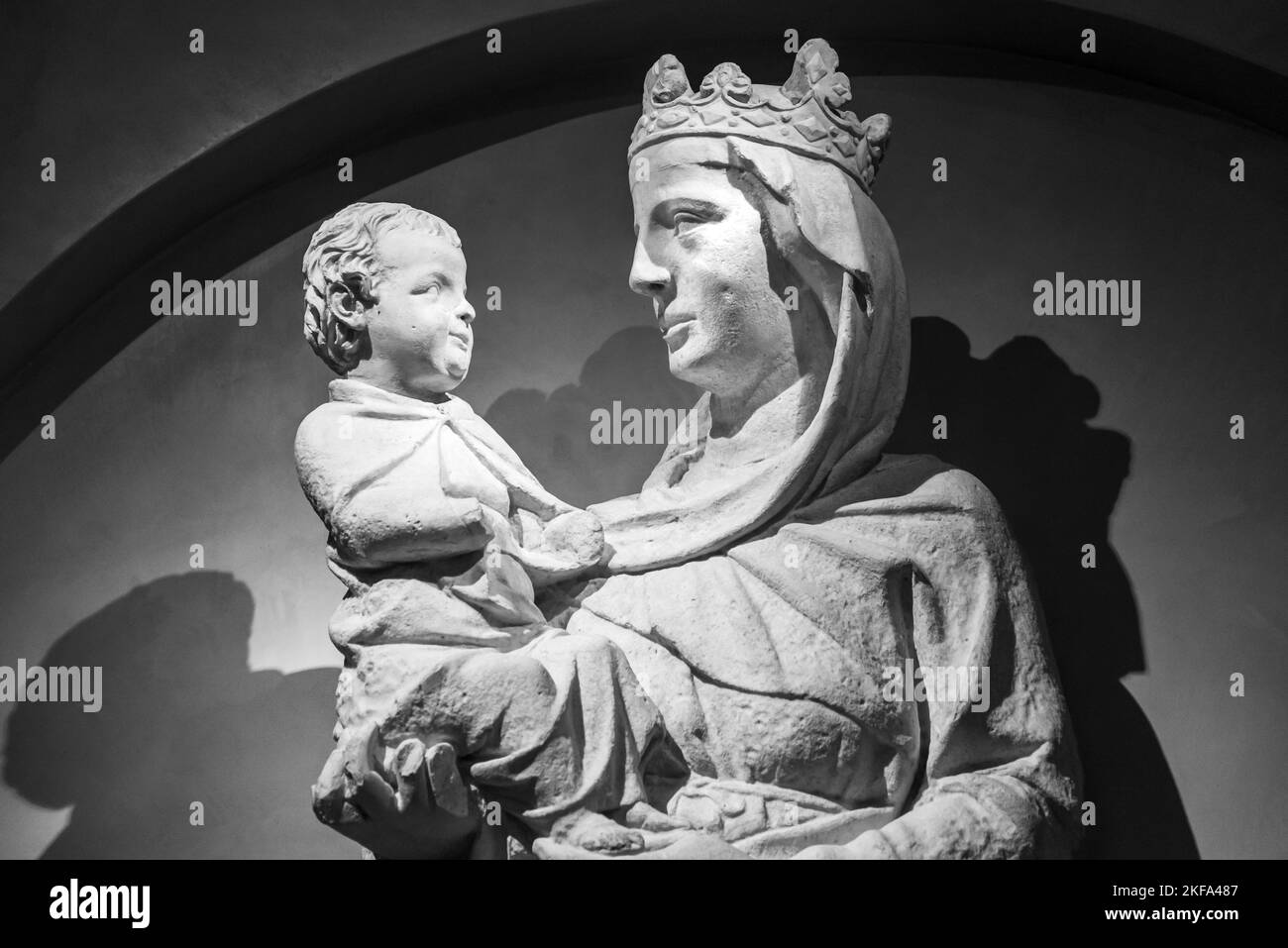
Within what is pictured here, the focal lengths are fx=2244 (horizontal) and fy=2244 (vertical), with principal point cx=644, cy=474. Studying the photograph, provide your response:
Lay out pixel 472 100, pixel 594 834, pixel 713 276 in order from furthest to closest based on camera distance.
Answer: pixel 472 100, pixel 713 276, pixel 594 834

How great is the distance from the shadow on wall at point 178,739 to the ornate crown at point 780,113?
1.75 meters

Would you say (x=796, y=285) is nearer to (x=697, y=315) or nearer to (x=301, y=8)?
(x=697, y=315)

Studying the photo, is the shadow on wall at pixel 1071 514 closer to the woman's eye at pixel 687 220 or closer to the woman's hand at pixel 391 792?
the woman's eye at pixel 687 220

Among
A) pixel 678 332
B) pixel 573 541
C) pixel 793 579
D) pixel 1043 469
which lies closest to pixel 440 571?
pixel 573 541

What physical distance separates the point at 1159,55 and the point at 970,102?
52 cm

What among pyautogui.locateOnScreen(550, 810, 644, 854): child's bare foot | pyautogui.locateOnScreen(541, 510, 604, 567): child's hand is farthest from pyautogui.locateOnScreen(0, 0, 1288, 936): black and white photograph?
pyautogui.locateOnScreen(550, 810, 644, 854): child's bare foot

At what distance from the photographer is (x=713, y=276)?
4.97 meters

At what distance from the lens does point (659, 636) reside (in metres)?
4.71

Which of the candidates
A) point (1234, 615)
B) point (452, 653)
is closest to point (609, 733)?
point (452, 653)

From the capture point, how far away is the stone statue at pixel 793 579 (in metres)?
4.47

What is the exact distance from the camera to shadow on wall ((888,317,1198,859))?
556 centimetres

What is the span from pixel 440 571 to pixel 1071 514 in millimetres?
1940

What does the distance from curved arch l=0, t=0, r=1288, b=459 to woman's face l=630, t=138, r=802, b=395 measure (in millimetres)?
1050

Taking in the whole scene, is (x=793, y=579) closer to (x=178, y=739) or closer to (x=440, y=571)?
(x=440, y=571)
